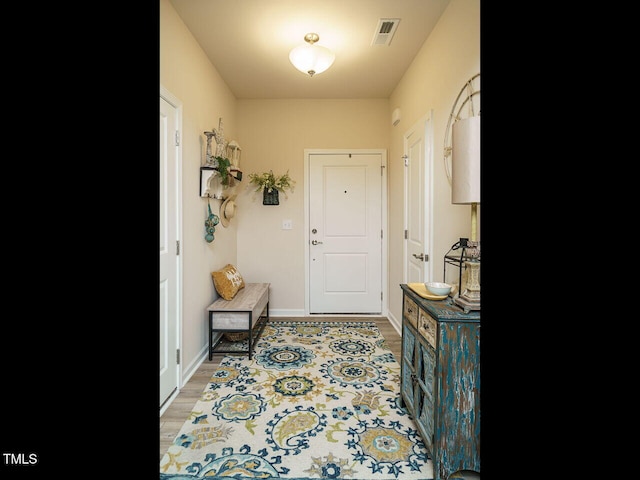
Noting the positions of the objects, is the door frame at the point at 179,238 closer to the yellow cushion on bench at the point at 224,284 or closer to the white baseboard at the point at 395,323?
the yellow cushion on bench at the point at 224,284

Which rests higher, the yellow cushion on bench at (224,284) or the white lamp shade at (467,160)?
the white lamp shade at (467,160)

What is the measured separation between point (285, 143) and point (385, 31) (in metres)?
1.84

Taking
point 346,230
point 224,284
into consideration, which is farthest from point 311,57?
point 346,230

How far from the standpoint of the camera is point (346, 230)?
13.7ft

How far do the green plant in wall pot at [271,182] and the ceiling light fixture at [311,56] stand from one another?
1554mm

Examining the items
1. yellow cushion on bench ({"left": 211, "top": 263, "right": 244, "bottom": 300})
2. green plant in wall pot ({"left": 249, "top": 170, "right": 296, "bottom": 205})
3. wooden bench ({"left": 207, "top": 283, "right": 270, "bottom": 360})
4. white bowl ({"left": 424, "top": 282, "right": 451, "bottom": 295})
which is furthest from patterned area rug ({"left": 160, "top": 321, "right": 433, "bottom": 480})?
green plant in wall pot ({"left": 249, "top": 170, "right": 296, "bottom": 205})

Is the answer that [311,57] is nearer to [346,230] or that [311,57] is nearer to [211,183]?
[211,183]

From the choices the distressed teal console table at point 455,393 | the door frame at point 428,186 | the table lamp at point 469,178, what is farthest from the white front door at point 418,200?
the distressed teal console table at point 455,393

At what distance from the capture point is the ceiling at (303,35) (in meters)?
2.30
